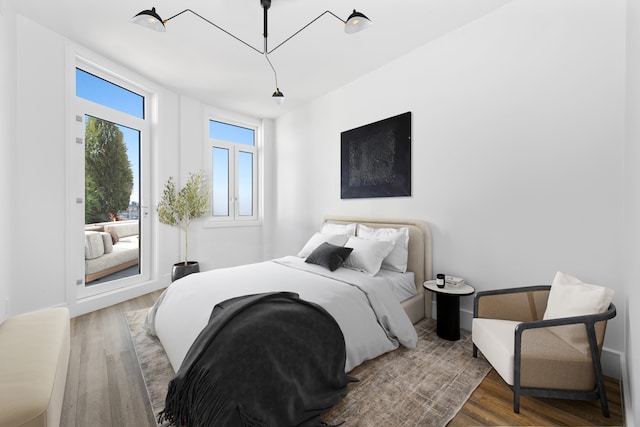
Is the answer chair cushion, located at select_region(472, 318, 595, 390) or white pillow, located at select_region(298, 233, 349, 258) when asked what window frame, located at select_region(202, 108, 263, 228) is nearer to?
white pillow, located at select_region(298, 233, 349, 258)

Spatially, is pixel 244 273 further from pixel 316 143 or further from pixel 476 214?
pixel 316 143

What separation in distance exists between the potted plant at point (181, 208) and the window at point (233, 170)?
2.19 feet

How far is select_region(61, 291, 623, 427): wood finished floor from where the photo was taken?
1553 millimetres

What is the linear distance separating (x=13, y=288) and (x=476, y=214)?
14.6 feet

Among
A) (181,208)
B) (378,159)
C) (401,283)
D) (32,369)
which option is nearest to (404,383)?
(401,283)

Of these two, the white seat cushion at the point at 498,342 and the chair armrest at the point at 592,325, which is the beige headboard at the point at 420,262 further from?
the chair armrest at the point at 592,325

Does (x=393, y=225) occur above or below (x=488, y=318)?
above

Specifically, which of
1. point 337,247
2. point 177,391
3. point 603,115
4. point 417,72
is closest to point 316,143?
point 417,72

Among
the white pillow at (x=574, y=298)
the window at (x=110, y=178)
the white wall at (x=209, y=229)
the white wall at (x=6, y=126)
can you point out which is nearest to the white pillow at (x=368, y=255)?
the white pillow at (x=574, y=298)

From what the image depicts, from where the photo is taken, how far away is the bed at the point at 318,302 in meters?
1.95

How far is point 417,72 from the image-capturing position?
305 centimetres

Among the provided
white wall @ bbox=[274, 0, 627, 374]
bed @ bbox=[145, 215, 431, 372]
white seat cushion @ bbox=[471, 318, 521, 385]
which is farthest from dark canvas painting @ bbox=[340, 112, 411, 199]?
white seat cushion @ bbox=[471, 318, 521, 385]

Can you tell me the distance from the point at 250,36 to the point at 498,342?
3.42 metres

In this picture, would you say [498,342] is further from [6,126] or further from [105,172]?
[105,172]
